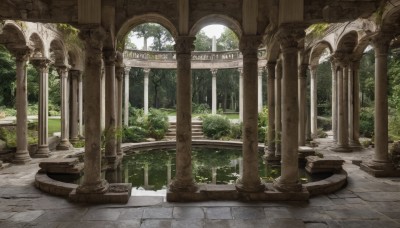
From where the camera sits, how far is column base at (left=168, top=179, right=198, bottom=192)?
820 centimetres

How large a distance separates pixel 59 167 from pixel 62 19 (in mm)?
5141

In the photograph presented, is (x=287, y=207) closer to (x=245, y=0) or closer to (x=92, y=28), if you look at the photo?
(x=245, y=0)

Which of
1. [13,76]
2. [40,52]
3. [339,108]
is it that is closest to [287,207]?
[339,108]

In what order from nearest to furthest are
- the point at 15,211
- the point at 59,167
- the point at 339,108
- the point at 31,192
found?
the point at 15,211
the point at 31,192
the point at 59,167
the point at 339,108

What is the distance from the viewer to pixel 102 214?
7.11 meters

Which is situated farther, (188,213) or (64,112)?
(64,112)

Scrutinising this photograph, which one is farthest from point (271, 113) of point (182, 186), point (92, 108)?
point (92, 108)

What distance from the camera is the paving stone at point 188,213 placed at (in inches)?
274

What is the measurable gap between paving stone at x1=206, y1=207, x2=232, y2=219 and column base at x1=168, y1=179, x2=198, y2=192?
94 centimetres

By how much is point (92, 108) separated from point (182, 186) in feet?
10.6

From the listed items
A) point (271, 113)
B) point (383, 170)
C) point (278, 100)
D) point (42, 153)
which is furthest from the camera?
point (42, 153)

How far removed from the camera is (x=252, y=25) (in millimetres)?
8422

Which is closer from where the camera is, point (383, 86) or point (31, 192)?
point (31, 192)

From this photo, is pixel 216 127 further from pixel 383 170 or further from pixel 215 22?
pixel 215 22
